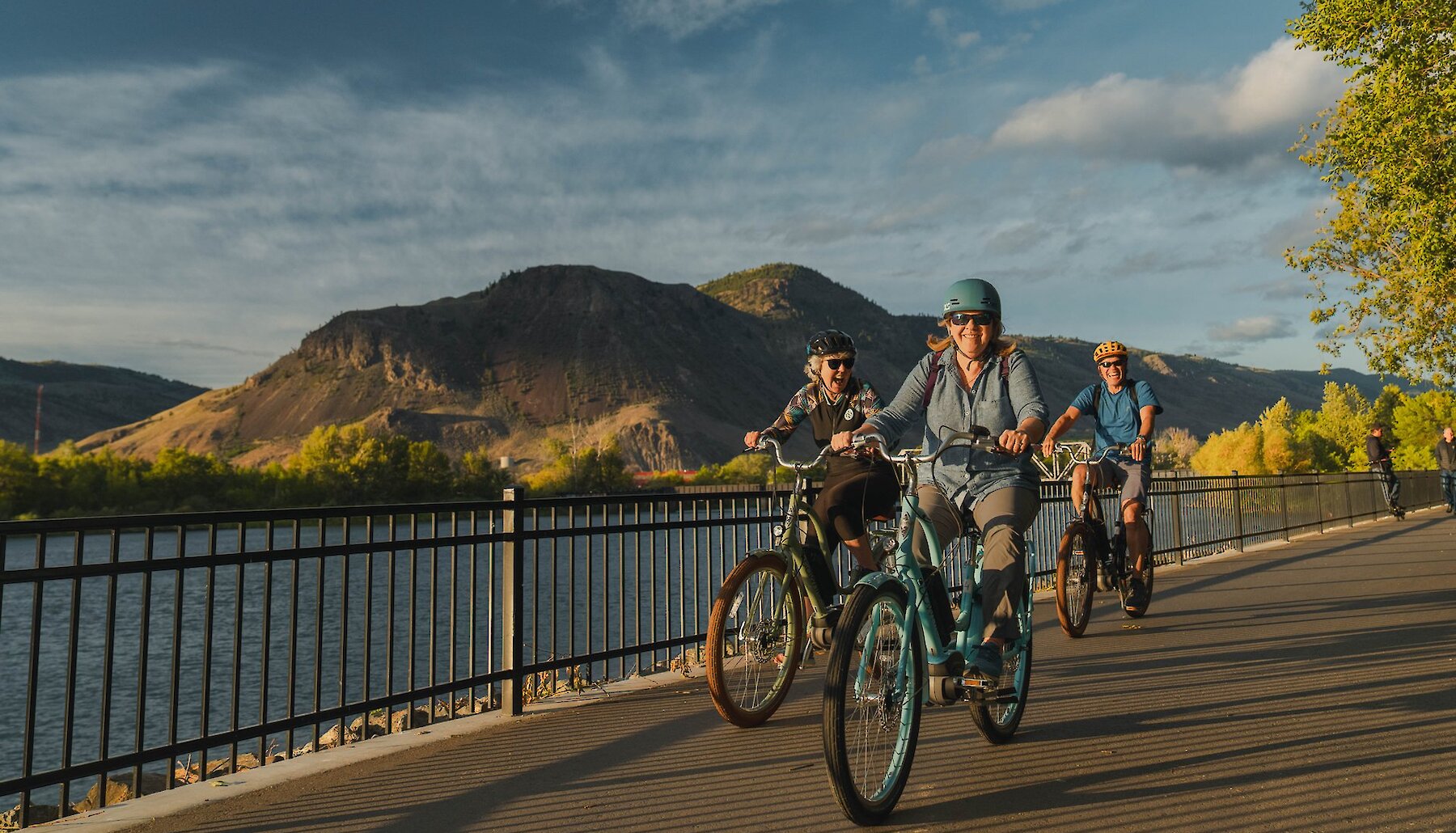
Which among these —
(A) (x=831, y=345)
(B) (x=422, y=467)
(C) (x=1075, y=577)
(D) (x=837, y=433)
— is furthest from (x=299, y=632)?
(B) (x=422, y=467)

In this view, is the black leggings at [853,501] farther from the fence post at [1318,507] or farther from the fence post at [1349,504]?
the fence post at [1349,504]

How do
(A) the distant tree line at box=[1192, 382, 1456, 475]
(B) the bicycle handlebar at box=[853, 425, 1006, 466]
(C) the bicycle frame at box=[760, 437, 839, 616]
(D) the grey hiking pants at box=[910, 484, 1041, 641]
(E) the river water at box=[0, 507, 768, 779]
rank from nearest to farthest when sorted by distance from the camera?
1. (B) the bicycle handlebar at box=[853, 425, 1006, 466]
2. (D) the grey hiking pants at box=[910, 484, 1041, 641]
3. (E) the river water at box=[0, 507, 768, 779]
4. (C) the bicycle frame at box=[760, 437, 839, 616]
5. (A) the distant tree line at box=[1192, 382, 1456, 475]

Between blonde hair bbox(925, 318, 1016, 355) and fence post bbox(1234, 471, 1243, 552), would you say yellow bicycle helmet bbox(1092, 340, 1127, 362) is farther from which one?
fence post bbox(1234, 471, 1243, 552)

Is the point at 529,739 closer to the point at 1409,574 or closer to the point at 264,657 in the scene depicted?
the point at 264,657

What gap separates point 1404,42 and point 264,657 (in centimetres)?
1905

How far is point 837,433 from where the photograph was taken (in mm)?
5793

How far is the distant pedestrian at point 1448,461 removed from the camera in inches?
970

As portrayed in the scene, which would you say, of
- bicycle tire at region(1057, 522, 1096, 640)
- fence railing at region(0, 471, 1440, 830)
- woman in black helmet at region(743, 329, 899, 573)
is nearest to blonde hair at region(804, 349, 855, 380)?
woman in black helmet at region(743, 329, 899, 573)

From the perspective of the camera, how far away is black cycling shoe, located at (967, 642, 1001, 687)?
14.2ft

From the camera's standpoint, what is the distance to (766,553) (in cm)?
545

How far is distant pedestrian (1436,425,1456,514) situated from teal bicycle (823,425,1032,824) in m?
24.4

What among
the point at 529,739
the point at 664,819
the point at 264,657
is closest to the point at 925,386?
the point at 664,819

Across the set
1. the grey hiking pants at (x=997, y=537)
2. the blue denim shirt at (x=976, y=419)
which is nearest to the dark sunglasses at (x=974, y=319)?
the blue denim shirt at (x=976, y=419)

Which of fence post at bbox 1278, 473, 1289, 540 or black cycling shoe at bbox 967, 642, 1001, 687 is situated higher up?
fence post at bbox 1278, 473, 1289, 540
